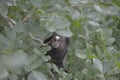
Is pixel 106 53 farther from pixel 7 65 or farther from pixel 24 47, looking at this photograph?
pixel 7 65

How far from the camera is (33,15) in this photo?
105 cm

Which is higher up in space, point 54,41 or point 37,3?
point 37,3

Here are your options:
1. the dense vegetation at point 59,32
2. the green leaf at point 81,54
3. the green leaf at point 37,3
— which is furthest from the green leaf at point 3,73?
the green leaf at point 81,54

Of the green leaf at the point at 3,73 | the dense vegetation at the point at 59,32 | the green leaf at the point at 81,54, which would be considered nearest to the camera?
the green leaf at the point at 3,73

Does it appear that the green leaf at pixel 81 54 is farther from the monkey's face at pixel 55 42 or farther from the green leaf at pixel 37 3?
the green leaf at pixel 37 3

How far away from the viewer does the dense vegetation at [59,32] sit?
0.87 metres

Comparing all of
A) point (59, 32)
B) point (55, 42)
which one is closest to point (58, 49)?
point (55, 42)

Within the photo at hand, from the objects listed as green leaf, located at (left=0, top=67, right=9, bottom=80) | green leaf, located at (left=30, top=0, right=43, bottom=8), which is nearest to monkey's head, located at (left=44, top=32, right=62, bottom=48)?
green leaf, located at (left=30, top=0, right=43, bottom=8)

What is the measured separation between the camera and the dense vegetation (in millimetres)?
868

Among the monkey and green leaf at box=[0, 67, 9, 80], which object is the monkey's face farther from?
green leaf at box=[0, 67, 9, 80]

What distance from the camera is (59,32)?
3.14 ft

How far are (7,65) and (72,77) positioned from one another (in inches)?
28.7

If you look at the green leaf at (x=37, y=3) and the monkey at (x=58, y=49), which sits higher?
the green leaf at (x=37, y=3)

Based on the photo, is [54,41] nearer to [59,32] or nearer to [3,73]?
[59,32]
